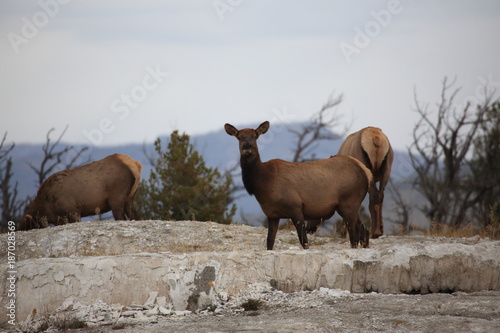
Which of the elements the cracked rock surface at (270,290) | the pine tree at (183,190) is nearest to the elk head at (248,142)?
the cracked rock surface at (270,290)

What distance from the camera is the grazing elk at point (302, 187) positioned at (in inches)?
428

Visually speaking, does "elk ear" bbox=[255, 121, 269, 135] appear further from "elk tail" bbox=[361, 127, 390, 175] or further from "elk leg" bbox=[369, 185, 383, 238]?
"elk tail" bbox=[361, 127, 390, 175]

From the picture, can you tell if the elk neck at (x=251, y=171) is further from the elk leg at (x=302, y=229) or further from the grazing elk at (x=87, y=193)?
the grazing elk at (x=87, y=193)

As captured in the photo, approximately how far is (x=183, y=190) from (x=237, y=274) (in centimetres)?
1629

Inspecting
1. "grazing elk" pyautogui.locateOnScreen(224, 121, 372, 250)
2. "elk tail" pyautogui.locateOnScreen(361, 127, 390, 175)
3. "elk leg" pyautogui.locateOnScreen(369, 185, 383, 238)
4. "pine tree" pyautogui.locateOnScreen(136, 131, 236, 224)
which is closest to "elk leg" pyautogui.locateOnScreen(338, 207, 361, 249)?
"grazing elk" pyautogui.locateOnScreen(224, 121, 372, 250)

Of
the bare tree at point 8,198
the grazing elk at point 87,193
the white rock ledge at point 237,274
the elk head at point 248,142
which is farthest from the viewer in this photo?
the bare tree at point 8,198

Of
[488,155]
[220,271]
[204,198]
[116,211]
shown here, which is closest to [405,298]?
[220,271]

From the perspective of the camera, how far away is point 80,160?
34781 millimetres

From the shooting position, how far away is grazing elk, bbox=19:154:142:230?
1595 cm

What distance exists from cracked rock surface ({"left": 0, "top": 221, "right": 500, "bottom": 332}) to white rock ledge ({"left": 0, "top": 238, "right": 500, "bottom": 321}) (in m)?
0.01

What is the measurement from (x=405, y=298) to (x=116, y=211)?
28.6 ft

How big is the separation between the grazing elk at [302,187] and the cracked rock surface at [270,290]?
4.81 feet

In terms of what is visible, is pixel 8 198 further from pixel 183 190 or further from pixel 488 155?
pixel 488 155

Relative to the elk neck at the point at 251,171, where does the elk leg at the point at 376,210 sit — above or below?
below
